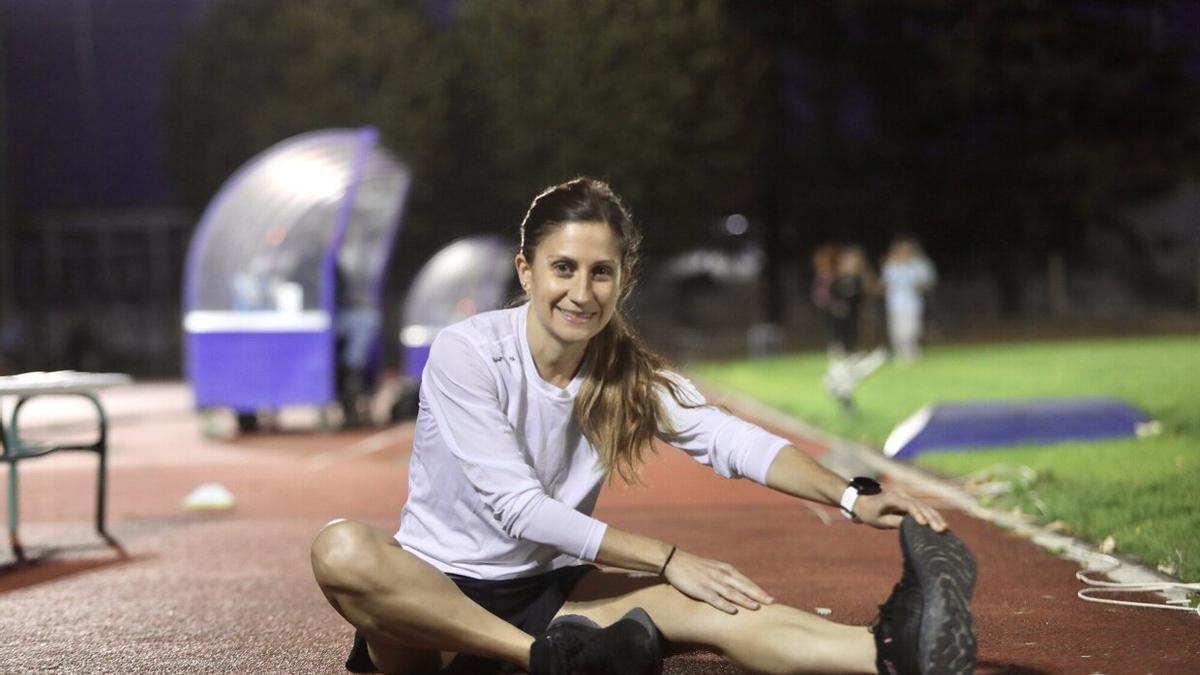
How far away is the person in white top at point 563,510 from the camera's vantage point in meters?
4.18

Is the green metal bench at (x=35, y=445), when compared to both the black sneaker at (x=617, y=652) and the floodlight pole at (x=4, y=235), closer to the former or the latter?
the black sneaker at (x=617, y=652)

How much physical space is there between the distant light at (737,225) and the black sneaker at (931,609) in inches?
1610

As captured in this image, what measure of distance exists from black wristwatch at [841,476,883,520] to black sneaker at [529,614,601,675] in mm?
771

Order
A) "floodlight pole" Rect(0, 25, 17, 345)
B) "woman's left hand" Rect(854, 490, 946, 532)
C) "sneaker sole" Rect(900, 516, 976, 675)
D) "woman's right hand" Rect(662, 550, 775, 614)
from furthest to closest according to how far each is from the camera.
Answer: "floodlight pole" Rect(0, 25, 17, 345), "woman's right hand" Rect(662, 550, 775, 614), "woman's left hand" Rect(854, 490, 946, 532), "sneaker sole" Rect(900, 516, 976, 675)

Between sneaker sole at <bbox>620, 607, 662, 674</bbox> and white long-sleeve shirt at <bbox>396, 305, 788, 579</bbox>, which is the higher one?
white long-sleeve shirt at <bbox>396, 305, 788, 579</bbox>

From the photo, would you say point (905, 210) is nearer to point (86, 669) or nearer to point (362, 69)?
point (362, 69)

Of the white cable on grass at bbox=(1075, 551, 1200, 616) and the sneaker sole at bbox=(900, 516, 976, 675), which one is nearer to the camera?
the sneaker sole at bbox=(900, 516, 976, 675)

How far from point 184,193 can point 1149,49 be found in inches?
1153

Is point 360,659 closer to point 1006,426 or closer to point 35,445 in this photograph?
point 35,445

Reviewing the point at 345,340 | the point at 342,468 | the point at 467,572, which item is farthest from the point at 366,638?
the point at 345,340

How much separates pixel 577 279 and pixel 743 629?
43.1 inches

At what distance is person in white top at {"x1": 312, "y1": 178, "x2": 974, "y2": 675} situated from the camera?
418 cm

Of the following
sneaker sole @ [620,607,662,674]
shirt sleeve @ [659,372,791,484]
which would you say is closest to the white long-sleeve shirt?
shirt sleeve @ [659,372,791,484]

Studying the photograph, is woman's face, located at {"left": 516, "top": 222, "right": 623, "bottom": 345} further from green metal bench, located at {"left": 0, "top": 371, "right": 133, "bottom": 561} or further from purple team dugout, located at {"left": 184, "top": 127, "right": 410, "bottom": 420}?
purple team dugout, located at {"left": 184, "top": 127, "right": 410, "bottom": 420}
